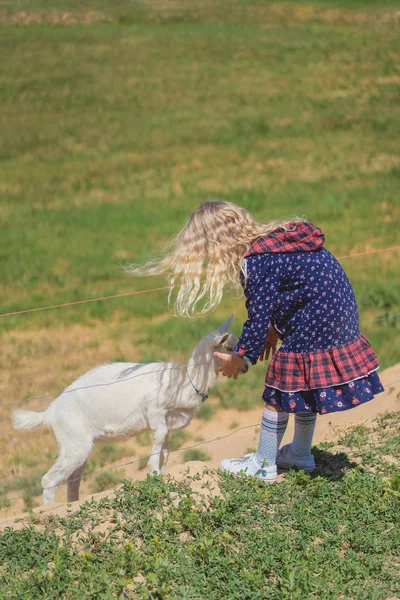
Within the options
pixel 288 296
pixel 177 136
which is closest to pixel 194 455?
pixel 288 296

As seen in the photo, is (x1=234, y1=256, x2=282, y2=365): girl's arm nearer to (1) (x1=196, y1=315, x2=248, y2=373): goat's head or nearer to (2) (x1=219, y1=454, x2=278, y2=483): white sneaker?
(1) (x1=196, y1=315, x2=248, y2=373): goat's head

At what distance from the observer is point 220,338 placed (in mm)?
5496

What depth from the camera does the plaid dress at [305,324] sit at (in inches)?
187

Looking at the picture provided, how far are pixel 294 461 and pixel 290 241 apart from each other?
1550mm

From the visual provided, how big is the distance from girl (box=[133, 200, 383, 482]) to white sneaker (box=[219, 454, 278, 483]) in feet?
1.69

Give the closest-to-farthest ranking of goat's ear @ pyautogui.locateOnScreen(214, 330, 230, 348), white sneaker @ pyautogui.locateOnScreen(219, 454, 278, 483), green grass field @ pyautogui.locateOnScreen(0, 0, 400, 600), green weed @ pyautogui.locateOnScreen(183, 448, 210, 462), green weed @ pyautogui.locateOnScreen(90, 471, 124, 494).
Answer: green grass field @ pyautogui.locateOnScreen(0, 0, 400, 600) < white sneaker @ pyautogui.locateOnScreen(219, 454, 278, 483) < goat's ear @ pyautogui.locateOnScreen(214, 330, 230, 348) < green weed @ pyautogui.locateOnScreen(90, 471, 124, 494) < green weed @ pyautogui.locateOnScreen(183, 448, 210, 462)

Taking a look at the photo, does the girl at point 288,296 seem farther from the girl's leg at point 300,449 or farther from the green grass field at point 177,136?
the green grass field at point 177,136

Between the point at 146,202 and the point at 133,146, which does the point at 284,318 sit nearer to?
the point at 146,202

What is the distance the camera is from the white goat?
5.58m

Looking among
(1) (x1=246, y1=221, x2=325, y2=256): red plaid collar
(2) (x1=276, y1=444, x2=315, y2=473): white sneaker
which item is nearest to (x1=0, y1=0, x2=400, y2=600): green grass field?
(2) (x1=276, y1=444, x2=315, y2=473): white sneaker

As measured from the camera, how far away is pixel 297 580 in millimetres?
4301

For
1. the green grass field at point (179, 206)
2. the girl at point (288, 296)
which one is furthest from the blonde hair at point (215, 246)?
the green grass field at point (179, 206)

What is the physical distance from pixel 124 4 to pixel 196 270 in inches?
962

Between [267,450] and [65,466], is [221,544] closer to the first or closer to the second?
[267,450]
